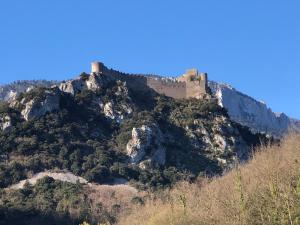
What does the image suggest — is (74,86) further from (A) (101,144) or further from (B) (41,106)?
(A) (101,144)

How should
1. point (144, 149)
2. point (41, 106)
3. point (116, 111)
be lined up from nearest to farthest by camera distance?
point (144, 149)
point (41, 106)
point (116, 111)

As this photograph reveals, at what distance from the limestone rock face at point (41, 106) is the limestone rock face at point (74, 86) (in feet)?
13.2

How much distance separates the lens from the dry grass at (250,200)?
33.7m

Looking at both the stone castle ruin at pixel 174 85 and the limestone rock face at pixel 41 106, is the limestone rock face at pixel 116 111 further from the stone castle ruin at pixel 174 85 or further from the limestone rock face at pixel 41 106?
the stone castle ruin at pixel 174 85

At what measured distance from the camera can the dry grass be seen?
1325 inches

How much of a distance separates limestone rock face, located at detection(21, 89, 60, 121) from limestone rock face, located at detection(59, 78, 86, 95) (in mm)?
4037

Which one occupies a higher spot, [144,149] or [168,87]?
[168,87]

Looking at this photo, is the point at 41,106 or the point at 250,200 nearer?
the point at 250,200

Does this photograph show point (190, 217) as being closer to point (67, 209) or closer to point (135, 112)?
point (67, 209)

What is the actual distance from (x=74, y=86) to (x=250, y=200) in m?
64.9

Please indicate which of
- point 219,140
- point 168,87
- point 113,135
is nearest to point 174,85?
point 168,87

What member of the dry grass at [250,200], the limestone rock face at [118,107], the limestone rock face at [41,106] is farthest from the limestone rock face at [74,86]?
the dry grass at [250,200]

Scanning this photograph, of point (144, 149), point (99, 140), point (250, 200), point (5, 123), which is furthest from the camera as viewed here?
point (99, 140)

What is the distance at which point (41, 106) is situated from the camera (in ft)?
314
